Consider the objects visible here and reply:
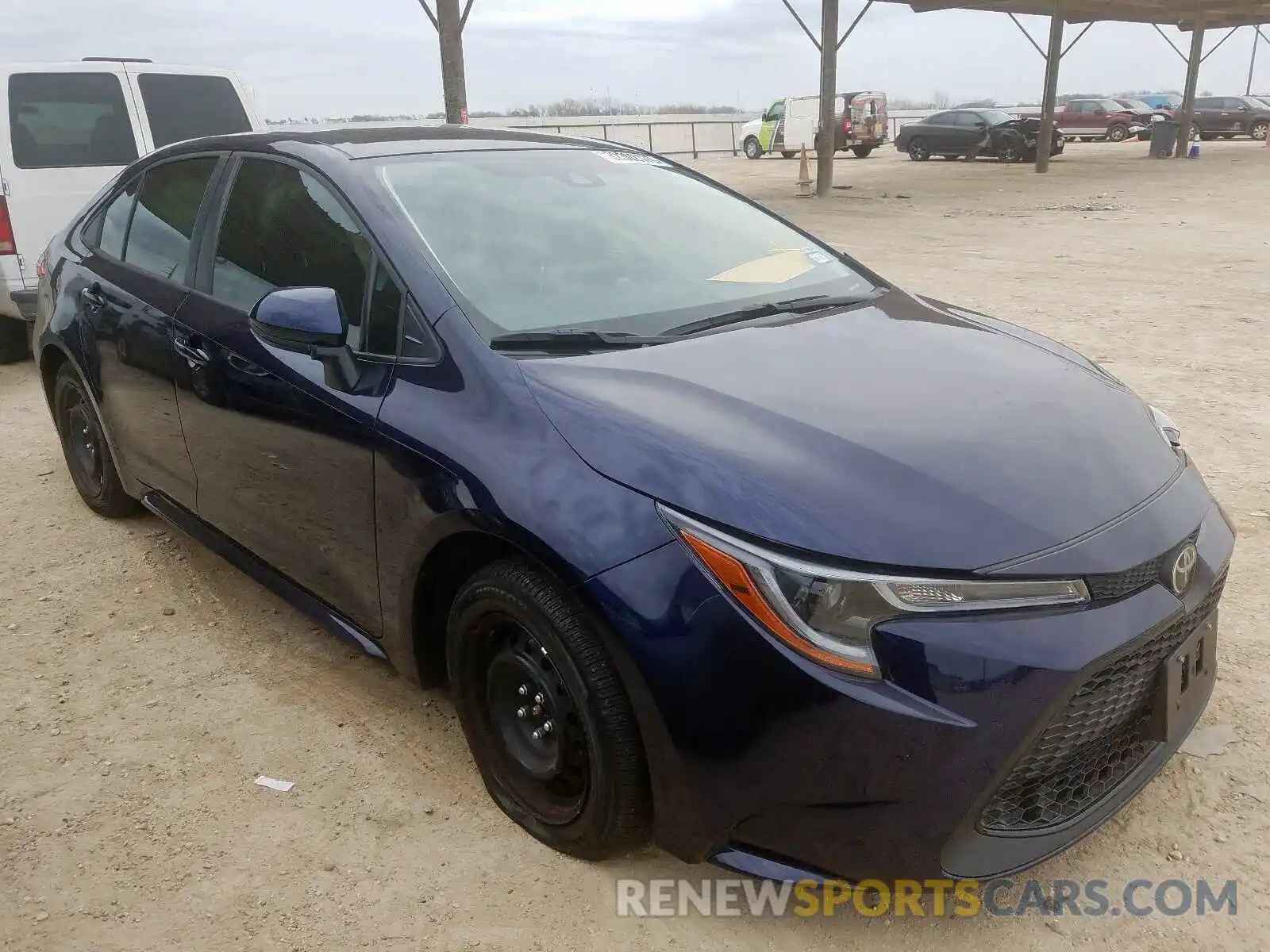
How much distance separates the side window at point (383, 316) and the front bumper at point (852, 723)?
3.08 feet

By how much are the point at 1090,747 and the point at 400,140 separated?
8.09 ft

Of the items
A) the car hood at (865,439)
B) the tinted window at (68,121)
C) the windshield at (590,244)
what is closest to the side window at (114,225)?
the windshield at (590,244)

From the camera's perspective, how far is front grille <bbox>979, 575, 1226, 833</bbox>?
1914 mm

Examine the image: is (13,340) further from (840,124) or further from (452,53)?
(840,124)

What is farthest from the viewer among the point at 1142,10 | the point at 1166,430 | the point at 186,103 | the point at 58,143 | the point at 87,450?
the point at 1142,10

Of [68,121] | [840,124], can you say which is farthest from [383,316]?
[840,124]

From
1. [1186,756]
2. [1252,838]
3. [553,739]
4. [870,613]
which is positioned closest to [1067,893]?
[1252,838]

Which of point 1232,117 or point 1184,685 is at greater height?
point 1232,117

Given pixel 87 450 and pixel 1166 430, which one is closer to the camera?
pixel 1166 430

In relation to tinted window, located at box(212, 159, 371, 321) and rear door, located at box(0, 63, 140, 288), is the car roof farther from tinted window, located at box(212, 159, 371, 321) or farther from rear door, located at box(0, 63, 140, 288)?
rear door, located at box(0, 63, 140, 288)

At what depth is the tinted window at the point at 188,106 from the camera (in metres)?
7.48

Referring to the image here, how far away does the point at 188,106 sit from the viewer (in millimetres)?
7684

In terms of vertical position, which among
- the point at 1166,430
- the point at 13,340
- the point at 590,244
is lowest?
the point at 13,340

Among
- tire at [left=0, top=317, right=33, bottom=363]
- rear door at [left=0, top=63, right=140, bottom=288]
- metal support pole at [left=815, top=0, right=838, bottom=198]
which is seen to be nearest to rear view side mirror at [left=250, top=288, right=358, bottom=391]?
rear door at [left=0, top=63, right=140, bottom=288]
